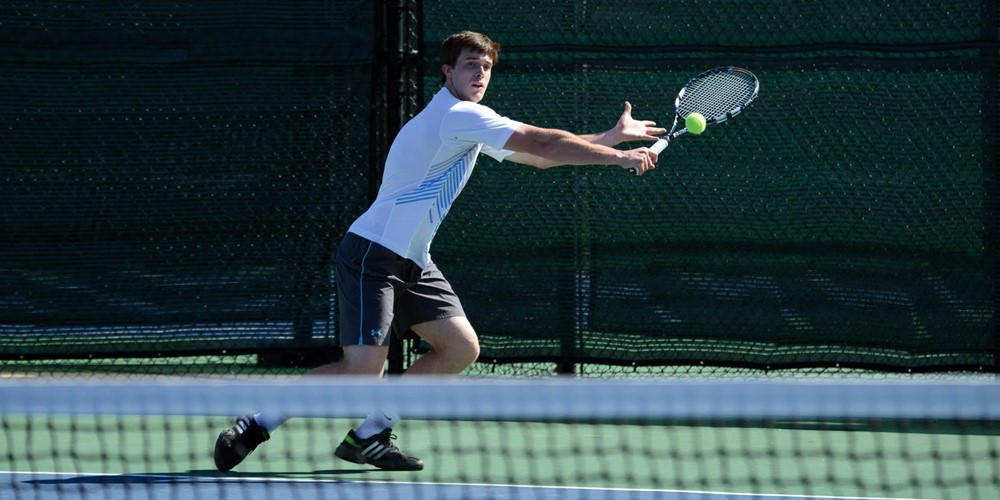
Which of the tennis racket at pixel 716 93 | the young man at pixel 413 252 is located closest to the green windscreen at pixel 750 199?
the tennis racket at pixel 716 93

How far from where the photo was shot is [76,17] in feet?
18.8

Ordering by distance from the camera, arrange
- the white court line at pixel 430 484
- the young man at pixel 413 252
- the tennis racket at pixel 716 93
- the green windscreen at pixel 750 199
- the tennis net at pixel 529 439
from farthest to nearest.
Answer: the green windscreen at pixel 750 199 < the tennis racket at pixel 716 93 < the young man at pixel 413 252 < the white court line at pixel 430 484 < the tennis net at pixel 529 439

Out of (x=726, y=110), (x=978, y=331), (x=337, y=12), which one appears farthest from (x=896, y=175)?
(x=337, y=12)

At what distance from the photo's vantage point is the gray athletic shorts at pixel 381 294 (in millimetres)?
3928

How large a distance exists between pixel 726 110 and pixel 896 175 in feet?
3.48

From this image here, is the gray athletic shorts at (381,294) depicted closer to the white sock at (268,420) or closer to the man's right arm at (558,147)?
the white sock at (268,420)

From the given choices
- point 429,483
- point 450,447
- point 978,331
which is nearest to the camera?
point 429,483

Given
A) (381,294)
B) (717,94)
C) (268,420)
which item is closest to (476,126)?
(381,294)

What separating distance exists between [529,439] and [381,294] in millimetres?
940

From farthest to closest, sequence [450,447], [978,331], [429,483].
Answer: [978,331] → [450,447] → [429,483]

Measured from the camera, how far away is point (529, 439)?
182 inches

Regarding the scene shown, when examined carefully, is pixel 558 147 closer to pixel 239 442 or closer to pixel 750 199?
pixel 239 442

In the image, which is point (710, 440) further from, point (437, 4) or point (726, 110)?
point (437, 4)

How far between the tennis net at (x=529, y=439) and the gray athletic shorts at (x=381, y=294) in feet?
0.97
